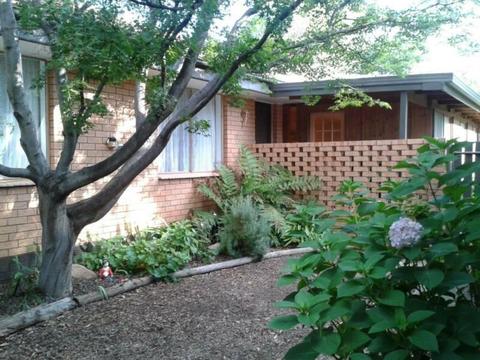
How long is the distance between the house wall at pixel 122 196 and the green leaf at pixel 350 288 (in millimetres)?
5392

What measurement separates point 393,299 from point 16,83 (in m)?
4.26

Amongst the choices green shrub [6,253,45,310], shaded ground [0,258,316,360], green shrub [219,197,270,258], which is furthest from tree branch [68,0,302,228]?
green shrub [219,197,270,258]

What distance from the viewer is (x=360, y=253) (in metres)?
2.23

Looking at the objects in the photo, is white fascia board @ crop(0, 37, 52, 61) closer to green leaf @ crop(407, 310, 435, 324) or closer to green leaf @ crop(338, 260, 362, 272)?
green leaf @ crop(338, 260, 362, 272)

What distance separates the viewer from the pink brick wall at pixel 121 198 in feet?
21.4

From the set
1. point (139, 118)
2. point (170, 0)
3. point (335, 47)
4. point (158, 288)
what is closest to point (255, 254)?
point (158, 288)

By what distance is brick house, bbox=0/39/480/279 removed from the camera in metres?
6.66

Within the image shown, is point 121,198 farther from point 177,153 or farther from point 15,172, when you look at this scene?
point 15,172

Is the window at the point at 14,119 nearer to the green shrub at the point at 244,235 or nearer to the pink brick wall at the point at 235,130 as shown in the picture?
the green shrub at the point at 244,235

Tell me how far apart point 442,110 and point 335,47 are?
785cm

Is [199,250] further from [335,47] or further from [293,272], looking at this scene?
[293,272]

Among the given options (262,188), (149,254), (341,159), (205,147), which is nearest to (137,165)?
(149,254)

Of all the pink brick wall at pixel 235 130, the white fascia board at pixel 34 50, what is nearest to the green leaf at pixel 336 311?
the white fascia board at pixel 34 50

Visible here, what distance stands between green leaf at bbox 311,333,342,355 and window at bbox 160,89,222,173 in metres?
7.20
